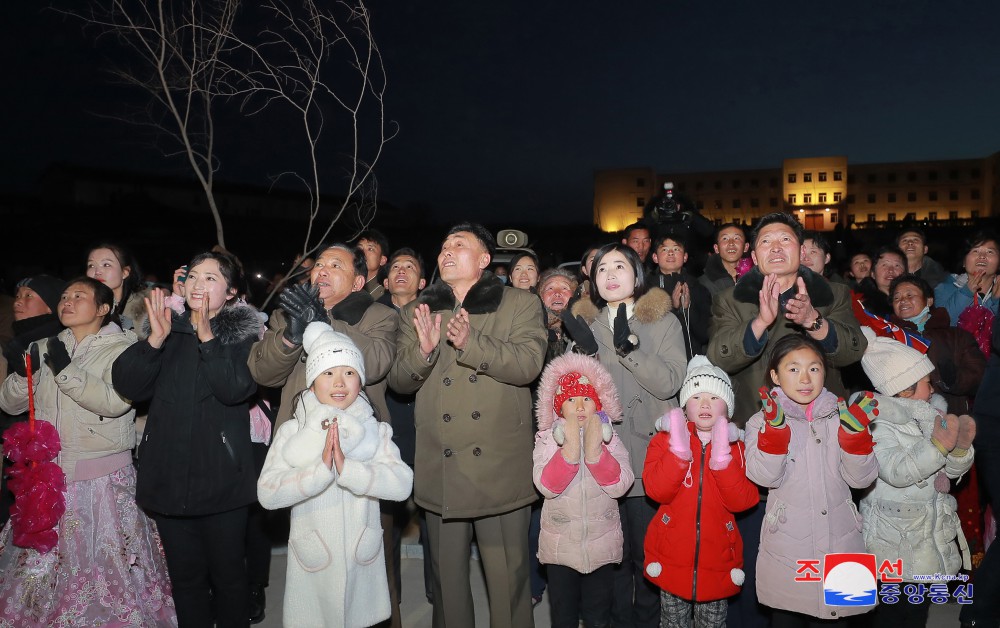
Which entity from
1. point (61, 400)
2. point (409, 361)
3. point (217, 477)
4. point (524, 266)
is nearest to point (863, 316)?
point (524, 266)

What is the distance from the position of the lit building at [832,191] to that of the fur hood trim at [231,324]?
52.7 meters

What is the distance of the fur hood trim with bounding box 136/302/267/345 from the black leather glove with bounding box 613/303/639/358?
1864 mm

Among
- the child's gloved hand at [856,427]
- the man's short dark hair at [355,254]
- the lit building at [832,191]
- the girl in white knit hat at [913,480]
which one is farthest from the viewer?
the lit building at [832,191]

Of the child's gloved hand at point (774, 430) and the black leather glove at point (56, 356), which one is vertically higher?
the black leather glove at point (56, 356)

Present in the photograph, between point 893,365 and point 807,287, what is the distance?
569mm

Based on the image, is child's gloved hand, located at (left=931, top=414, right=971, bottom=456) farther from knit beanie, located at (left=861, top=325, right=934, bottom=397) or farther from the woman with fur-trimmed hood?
the woman with fur-trimmed hood

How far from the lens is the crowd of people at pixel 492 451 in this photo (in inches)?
116

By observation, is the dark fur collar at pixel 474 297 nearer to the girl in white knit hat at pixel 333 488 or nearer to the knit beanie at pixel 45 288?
the girl in white knit hat at pixel 333 488

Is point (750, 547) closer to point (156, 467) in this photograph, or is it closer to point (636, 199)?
point (156, 467)

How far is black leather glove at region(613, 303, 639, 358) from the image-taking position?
3.29 metres

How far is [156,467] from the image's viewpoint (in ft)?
10.6

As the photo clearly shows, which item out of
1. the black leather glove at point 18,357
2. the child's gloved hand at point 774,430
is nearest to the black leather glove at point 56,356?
the black leather glove at point 18,357

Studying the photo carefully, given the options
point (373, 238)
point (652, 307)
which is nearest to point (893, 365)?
point (652, 307)

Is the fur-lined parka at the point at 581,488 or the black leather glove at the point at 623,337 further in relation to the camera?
the black leather glove at the point at 623,337
